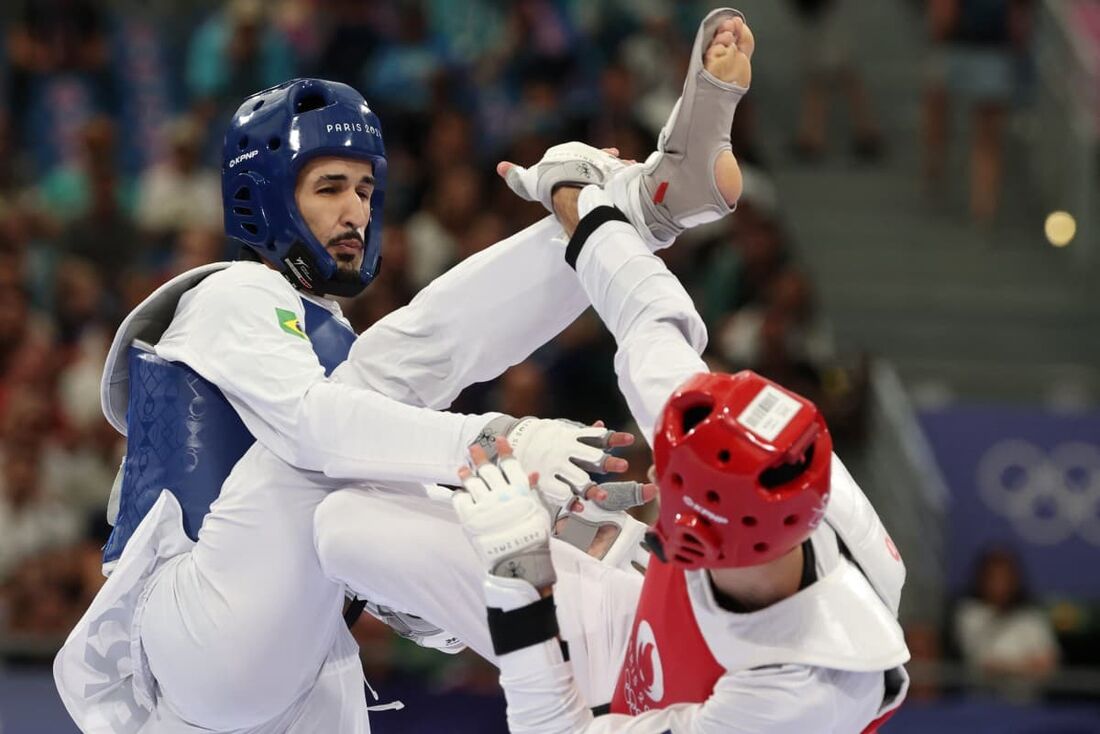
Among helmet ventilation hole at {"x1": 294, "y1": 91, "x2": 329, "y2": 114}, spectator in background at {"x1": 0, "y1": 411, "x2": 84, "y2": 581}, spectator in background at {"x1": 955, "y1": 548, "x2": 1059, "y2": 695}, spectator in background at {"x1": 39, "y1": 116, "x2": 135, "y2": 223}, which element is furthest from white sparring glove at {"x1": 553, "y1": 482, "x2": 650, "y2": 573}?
spectator in background at {"x1": 39, "y1": 116, "x2": 135, "y2": 223}

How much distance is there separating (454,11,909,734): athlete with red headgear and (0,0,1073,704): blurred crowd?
4.27 metres

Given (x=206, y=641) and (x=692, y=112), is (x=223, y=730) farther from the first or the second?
(x=692, y=112)

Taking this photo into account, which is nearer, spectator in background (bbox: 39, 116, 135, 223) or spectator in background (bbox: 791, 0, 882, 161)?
spectator in background (bbox: 39, 116, 135, 223)

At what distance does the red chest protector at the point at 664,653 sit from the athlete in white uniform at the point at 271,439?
384 millimetres

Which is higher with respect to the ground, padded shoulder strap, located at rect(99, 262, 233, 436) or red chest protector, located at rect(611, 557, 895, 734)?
padded shoulder strap, located at rect(99, 262, 233, 436)

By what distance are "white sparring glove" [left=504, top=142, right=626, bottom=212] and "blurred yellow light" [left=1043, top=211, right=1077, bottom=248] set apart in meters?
7.19

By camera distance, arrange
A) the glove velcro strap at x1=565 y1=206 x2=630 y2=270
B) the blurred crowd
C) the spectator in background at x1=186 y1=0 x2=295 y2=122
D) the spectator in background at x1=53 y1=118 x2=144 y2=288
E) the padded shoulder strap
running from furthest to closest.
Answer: the spectator in background at x1=186 y1=0 x2=295 y2=122, the spectator in background at x1=53 y1=118 x2=144 y2=288, the blurred crowd, the padded shoulder strap, the glove velcro strap at x1=565 y1=206 x2=630 y2=270


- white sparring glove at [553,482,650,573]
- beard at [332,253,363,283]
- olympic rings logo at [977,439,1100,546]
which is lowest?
olympic rings logo at [977,439,1100,546]

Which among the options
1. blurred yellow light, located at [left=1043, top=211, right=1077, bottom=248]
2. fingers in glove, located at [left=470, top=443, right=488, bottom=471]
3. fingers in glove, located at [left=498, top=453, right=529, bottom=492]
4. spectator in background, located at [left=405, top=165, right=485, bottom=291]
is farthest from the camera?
blurred yellow light, located at [left=1043, top=211, right=1077, bottom=248]

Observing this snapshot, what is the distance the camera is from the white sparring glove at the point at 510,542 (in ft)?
14.4

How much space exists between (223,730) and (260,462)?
2.71 ft

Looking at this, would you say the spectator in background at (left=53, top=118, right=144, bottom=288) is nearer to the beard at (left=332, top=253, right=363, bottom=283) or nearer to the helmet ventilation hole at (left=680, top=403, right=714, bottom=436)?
the beard at (left=332, top=253, right=363, bottom=283)

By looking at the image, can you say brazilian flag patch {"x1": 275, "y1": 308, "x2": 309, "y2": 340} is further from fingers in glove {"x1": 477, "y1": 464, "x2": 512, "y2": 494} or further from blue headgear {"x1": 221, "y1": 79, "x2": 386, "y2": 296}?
fingers in glove {"x1": 477, "y1": 464, "x2": 512, "y2": 494}

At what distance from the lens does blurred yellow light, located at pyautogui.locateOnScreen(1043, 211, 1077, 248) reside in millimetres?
11867
